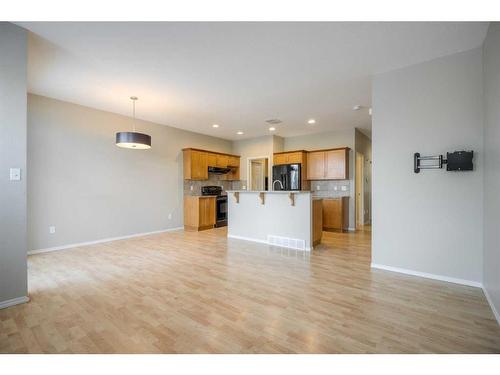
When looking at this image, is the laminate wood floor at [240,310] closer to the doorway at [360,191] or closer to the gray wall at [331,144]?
the gray wall at [331,144]

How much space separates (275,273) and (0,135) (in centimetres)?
327

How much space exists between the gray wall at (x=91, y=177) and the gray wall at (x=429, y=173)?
4367 millimetres

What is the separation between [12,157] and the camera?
7.63ft

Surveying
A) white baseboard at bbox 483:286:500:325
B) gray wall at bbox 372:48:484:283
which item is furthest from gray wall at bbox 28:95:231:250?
white baseboard at bbox 483:286:500:325

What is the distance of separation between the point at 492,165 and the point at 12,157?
457 centimetres

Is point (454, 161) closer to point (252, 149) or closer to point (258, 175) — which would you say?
point (252, 149)

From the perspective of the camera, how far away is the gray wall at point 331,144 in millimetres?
6426

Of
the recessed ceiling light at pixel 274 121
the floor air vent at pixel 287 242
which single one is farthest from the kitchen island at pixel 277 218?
the recessed ceiling light at pixel 274 121

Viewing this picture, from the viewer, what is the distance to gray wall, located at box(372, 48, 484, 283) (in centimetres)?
272

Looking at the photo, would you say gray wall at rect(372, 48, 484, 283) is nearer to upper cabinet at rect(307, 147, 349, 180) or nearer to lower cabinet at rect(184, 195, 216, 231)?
upper cabinet at rect(307, 147, 349, 180)

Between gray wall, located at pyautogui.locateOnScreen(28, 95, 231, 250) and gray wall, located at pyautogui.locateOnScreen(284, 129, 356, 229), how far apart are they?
142 inches

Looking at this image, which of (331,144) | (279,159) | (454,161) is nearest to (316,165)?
(331,144)
